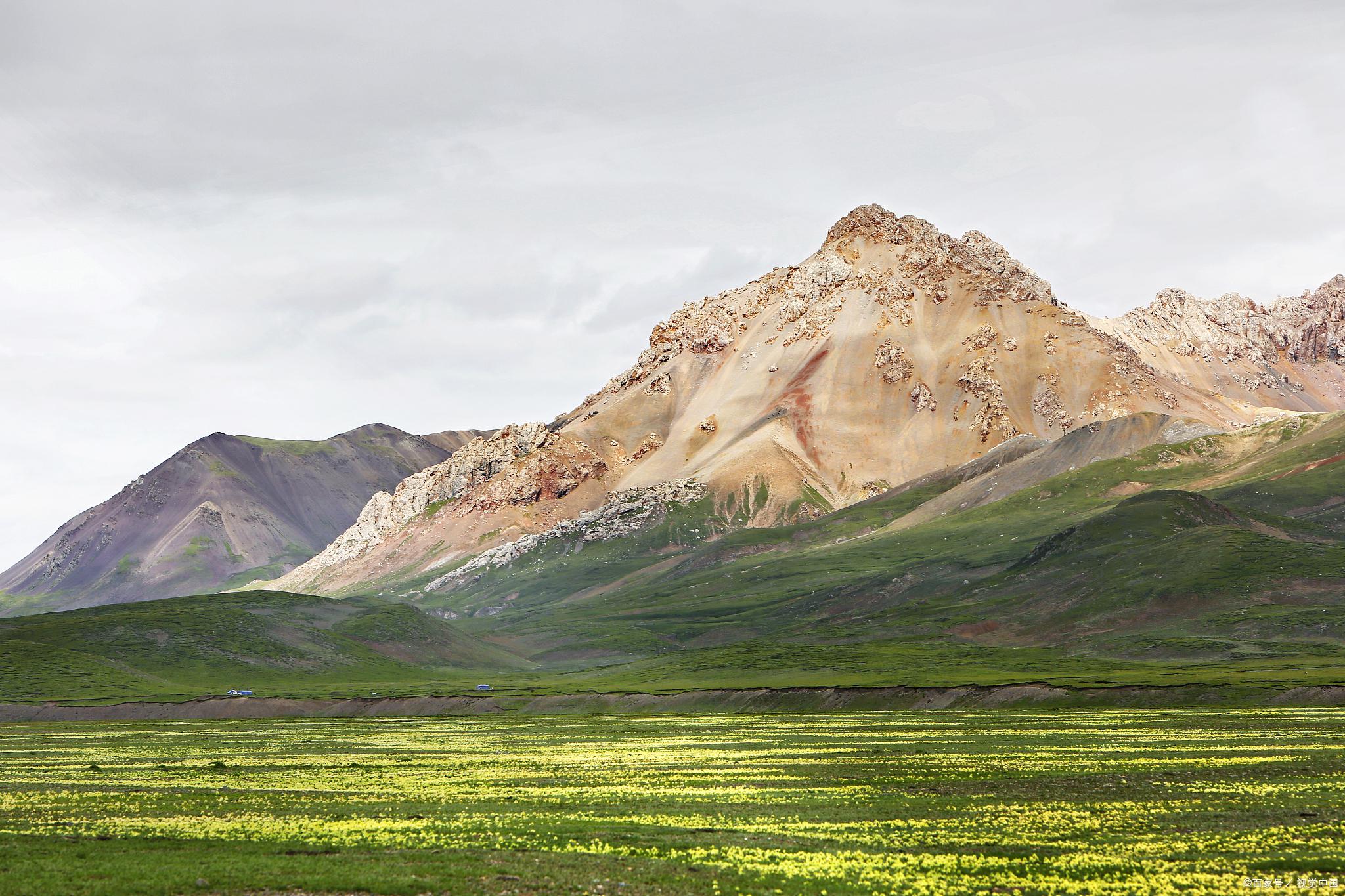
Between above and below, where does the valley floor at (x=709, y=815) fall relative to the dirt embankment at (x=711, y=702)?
above

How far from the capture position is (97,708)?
172375mm

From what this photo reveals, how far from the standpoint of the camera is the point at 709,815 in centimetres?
5378

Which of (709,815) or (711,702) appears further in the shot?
(711,702)

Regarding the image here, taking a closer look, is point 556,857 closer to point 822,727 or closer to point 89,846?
point 89,846

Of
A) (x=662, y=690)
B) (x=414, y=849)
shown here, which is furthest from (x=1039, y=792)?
(x=662, y=690)

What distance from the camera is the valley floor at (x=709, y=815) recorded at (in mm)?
38719

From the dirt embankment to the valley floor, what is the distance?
104 feet

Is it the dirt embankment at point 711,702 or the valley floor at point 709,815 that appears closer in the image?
the valley floor at point 709,815

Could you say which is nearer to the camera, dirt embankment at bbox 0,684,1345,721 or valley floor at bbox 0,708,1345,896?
valley floor at bbox 0,708,1345,896

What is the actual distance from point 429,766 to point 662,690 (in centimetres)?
10279

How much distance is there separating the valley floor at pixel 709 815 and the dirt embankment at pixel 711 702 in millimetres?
31595

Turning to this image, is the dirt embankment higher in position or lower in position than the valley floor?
lower

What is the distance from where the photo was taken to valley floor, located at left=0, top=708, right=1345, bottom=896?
38719 mm

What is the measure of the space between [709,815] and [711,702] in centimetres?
11060
